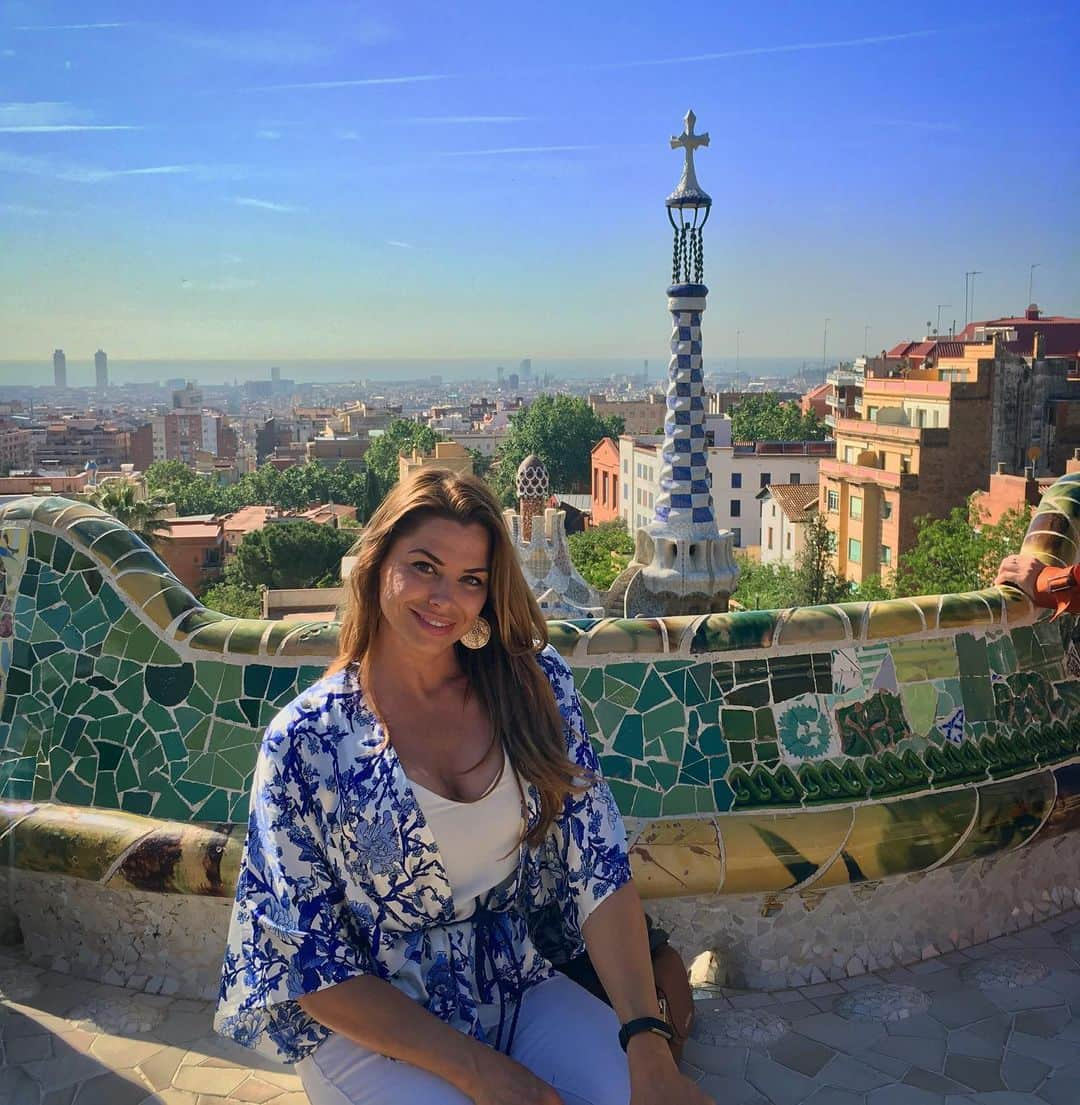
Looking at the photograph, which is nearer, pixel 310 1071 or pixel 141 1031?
pixel 310 1071

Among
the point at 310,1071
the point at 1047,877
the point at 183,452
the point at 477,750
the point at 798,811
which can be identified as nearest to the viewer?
the point at 310,1071

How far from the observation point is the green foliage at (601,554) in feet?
112

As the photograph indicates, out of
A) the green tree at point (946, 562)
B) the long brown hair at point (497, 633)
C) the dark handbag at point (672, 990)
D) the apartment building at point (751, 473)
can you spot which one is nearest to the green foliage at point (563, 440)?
the apartment building at point (751, 473)

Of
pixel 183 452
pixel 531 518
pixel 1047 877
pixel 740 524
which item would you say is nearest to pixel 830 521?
pixel 740 524

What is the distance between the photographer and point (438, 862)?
200 centimetres

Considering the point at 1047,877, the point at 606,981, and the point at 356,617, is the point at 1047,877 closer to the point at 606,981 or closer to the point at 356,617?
the point at 606,981

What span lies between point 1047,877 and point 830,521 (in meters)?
28.6

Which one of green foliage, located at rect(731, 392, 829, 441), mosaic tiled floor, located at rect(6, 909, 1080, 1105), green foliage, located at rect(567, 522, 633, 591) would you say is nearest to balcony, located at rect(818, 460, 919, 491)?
green foliage, located at rect(567, 522, 633, 591)

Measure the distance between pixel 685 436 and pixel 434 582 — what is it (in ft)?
40.2

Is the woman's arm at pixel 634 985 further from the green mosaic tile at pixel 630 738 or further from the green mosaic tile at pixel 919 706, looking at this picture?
the green mosaic tile at pixel 919 706

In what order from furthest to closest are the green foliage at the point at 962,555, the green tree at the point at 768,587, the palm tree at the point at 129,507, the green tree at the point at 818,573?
the green tree at the point at 768,587 < the green tree at the point at 818,573 < the green foliage at the point at 962,555 < the palm tree at the point at 129,507

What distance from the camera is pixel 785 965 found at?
3.06m

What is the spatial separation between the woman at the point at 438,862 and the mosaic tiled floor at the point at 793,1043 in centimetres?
79

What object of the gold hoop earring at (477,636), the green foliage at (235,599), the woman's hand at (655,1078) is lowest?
the green foliage at (235,599)
